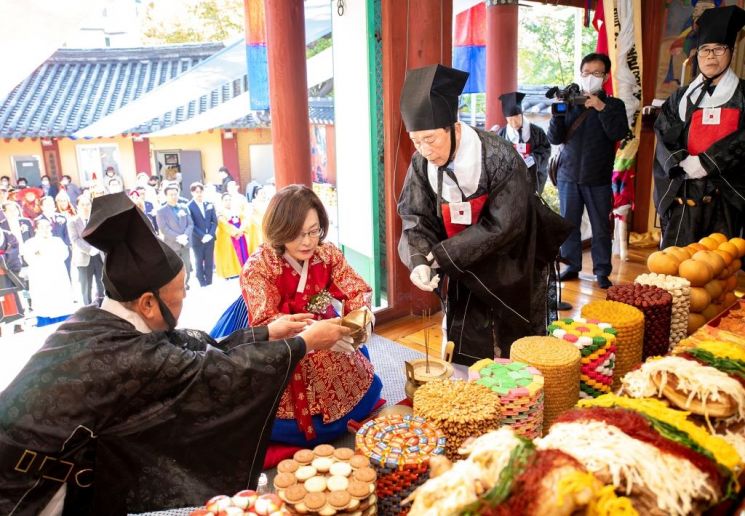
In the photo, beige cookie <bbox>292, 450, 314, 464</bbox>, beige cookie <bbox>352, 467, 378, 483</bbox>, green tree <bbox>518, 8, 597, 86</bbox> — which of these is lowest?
beige cookie <bbox>352, 467, 378, 483</bbox>

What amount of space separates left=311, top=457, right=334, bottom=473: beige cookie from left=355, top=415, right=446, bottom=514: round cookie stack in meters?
0.09

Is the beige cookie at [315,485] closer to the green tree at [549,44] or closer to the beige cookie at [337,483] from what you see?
the beige cookie at [337,483]

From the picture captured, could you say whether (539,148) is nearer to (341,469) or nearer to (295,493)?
(341,469)

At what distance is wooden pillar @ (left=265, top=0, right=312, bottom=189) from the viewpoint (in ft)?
11.3

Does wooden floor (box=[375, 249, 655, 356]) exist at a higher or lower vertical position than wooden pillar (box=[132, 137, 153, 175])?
lower

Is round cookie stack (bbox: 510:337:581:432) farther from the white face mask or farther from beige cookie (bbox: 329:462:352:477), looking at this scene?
the white face mask

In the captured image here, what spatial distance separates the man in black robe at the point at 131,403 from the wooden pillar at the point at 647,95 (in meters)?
5.52

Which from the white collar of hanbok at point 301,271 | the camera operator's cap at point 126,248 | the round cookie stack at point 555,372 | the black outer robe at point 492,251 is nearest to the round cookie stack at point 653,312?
the black outer robe at point 492,251

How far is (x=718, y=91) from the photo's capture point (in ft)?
12.6

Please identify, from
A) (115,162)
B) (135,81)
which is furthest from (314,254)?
(135,81)

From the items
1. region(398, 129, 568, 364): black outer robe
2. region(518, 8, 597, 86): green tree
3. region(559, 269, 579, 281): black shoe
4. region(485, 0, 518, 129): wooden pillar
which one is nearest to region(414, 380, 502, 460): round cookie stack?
region(398, 129, 568, 364): black outer robe

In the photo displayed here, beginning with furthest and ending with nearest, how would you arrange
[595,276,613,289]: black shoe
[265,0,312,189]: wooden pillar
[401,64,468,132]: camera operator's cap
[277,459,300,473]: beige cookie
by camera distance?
1. [595,276,613,289]: black shoe
2. [265,0,312,189]: wooden pillar
3. [401,64,468,132]: camera operator's cap
4. [277,459,300,473]: beige cookie

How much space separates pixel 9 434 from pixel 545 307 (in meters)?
2.25

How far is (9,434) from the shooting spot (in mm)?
1510
